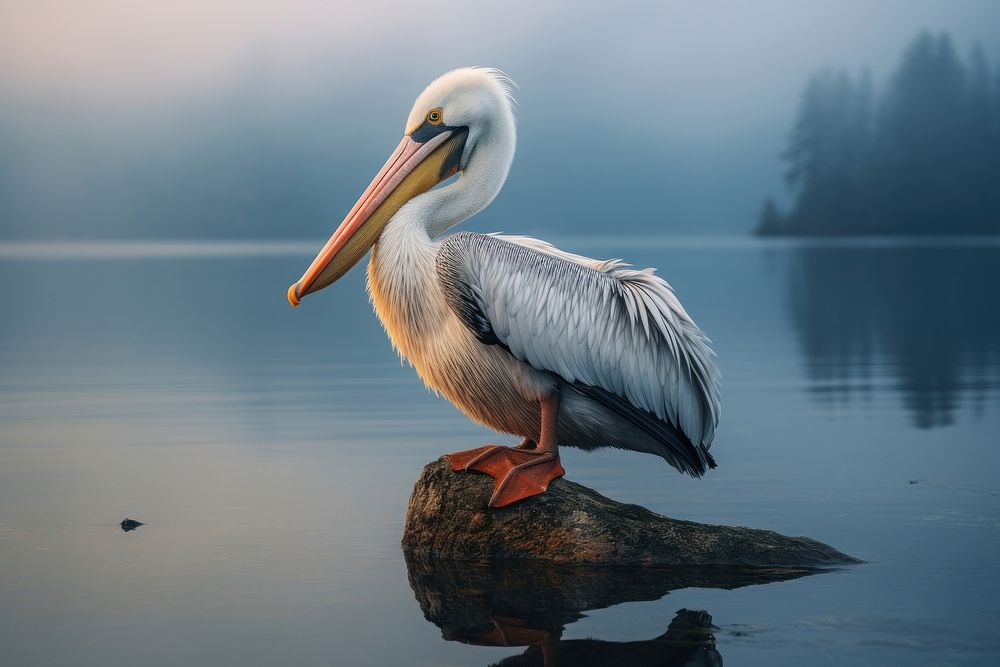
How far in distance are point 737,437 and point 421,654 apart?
4.66 meters

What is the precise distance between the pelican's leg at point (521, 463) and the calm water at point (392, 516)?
369 mm

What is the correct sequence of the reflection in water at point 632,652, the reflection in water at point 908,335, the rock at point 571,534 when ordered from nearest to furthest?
the reflection in water at point 632,652, the rock at point 571,534, the reflection in water at point 908,335

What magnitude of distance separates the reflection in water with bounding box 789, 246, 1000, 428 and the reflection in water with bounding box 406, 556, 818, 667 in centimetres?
453

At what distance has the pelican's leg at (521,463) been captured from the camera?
5.46 metres

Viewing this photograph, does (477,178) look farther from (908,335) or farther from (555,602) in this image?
(908,335)

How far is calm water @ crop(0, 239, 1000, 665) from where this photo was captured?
14.5 ft

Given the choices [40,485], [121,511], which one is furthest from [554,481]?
[40,485]

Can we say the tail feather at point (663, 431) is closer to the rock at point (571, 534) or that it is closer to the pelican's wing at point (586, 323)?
the pelican's wing at point (586, 323)

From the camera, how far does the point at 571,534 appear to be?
539 centimetres

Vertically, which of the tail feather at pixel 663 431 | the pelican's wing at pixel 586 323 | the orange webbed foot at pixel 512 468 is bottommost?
the orange webbed foot at pixel 512 468

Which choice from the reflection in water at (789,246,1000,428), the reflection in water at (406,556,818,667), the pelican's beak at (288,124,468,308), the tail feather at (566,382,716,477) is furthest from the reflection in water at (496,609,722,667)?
the reflection in water at (789,246,1000,428)

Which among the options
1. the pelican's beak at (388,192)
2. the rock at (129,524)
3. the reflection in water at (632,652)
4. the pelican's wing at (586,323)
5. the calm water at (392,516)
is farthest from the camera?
the rock at (129,524)

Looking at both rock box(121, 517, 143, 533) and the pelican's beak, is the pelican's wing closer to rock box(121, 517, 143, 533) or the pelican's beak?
the pelican's beak

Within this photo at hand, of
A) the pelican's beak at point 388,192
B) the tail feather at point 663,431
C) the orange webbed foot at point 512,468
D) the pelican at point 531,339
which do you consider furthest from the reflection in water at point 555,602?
the pelican's beak at point 388,192
